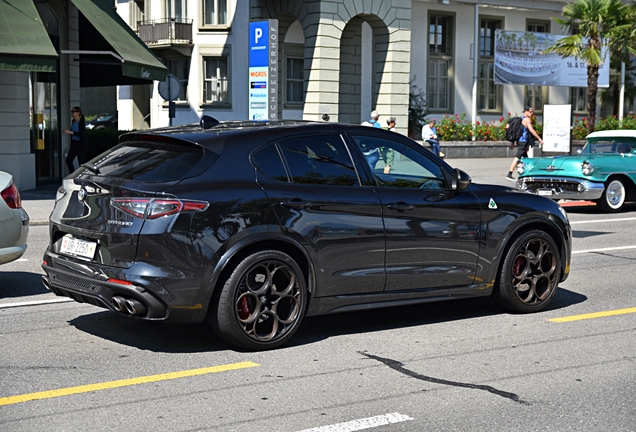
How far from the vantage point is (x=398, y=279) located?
717cm

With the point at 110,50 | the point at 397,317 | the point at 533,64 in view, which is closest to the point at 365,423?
the point at 397,317

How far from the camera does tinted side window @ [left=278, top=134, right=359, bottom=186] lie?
684 cm

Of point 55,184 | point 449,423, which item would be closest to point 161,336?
point 449,423

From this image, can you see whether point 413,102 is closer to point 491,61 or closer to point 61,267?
point 491,61

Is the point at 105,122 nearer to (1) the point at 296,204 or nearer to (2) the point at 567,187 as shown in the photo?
(2) the point at 567,187

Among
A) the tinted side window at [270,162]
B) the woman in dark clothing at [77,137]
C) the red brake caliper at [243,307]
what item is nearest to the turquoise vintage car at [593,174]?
the woman in dark clothing at [77,137]

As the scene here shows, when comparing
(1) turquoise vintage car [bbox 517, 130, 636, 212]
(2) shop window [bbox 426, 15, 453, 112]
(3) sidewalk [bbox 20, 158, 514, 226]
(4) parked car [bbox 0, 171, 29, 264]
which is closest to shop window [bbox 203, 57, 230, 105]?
(2) shop window [bbox 426, 15, 453, 112]

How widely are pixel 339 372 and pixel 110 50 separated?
17346 mm

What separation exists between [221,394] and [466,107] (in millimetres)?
37577

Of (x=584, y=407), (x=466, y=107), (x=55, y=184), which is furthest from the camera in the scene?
(x=466, y=107)

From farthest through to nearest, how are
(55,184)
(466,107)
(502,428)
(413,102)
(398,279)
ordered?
(466,107) → (413,102) → (55,184) → (398,279) → (502,428)

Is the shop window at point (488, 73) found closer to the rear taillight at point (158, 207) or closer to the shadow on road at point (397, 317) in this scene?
the shadow on road at point (397, 317)

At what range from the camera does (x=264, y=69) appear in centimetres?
2380

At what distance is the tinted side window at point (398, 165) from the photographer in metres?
7.25
